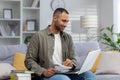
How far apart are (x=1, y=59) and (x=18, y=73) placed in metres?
1.34

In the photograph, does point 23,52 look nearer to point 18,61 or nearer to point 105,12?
point 18,61

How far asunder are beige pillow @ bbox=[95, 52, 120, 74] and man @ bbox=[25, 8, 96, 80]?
102cm

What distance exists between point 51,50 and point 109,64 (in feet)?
4.20

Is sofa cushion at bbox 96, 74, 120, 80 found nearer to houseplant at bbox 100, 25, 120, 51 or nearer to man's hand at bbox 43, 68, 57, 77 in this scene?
man's hand at bbox 43, 68, 57, 77

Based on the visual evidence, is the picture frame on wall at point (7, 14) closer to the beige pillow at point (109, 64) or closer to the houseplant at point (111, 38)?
the houseplant at point (111, 38)

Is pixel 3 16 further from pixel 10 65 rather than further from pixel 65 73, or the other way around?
pixel 65 73

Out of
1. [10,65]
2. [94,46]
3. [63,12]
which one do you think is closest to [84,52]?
[94,46]

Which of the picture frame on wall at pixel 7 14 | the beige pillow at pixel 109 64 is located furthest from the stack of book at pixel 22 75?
the picture frame on wall at pixel 7 14

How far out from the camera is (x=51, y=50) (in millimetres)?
2584

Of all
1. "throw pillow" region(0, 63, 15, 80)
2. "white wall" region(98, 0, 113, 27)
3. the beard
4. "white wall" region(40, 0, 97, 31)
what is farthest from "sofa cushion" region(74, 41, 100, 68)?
"white wall" region(40, 0, 97, 31)

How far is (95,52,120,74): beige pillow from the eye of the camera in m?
3.57

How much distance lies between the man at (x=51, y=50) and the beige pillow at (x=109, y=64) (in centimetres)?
102

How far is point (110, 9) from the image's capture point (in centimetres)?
582

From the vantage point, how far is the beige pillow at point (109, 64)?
3570 mm
